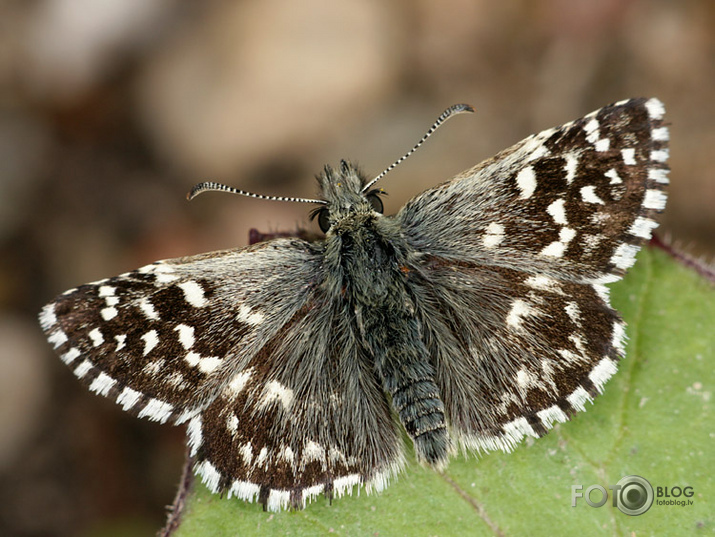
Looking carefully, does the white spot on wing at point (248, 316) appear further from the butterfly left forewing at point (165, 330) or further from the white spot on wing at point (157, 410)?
the white spot on wing at point (157, 410)

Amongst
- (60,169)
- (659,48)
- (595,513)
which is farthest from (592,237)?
(60,169)

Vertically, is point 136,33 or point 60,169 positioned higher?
point 136,33

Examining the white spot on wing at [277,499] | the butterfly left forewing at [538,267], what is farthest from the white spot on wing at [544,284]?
the white spot on wing at [277,499]

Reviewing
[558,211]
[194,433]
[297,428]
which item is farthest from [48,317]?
[558,211]

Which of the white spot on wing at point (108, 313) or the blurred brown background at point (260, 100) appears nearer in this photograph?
the white spot on wing at point (108, 313)

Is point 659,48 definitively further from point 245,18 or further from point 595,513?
point 595,513

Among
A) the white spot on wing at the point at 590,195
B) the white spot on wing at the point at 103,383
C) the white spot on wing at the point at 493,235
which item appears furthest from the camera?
the white spot on wing at the point at 493,235

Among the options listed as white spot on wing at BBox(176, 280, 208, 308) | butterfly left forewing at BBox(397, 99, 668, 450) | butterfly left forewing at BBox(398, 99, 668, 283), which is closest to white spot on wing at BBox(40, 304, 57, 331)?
white spot on wing at BBox(176, 280, 208, 308)

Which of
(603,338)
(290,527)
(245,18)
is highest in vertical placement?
(245,18)
